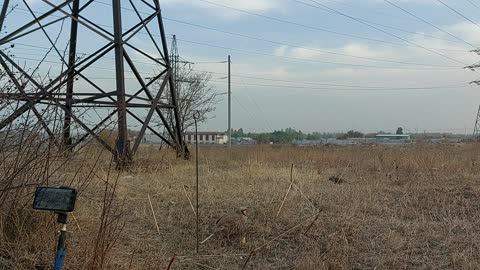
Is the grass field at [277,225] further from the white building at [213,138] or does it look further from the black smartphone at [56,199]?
the white building at [213,138]

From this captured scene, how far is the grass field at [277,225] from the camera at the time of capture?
4.40 meters

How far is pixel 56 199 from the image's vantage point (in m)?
3.26

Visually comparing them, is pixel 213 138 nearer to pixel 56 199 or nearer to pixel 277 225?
pixel 277 225

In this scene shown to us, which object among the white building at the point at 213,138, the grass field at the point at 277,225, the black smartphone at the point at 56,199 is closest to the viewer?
the black smartphone at the point at 56,199

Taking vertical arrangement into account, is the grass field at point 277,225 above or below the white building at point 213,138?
below

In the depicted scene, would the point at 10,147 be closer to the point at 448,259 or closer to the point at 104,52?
the point at 448,259

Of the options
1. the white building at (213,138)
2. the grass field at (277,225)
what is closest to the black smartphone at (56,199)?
the grass field at (277,225)

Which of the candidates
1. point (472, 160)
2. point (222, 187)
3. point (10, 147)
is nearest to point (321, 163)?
point (472, 160)

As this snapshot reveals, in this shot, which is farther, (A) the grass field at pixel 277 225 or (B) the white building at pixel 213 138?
(B) the white building at pixel 213 138

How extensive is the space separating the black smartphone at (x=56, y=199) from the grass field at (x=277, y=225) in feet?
1.95

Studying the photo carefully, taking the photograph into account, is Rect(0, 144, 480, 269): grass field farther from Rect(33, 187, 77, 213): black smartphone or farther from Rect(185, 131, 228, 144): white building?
Rect(185, 131, 228, 144): white building

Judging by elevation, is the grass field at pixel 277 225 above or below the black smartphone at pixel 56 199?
below

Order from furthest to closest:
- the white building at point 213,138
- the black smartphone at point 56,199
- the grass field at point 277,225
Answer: the white building at point 213,138 → the grass field at point 277,225 → the black smartphone at point 56,199

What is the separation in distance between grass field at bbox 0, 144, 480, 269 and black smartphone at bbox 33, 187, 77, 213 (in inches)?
23.4
